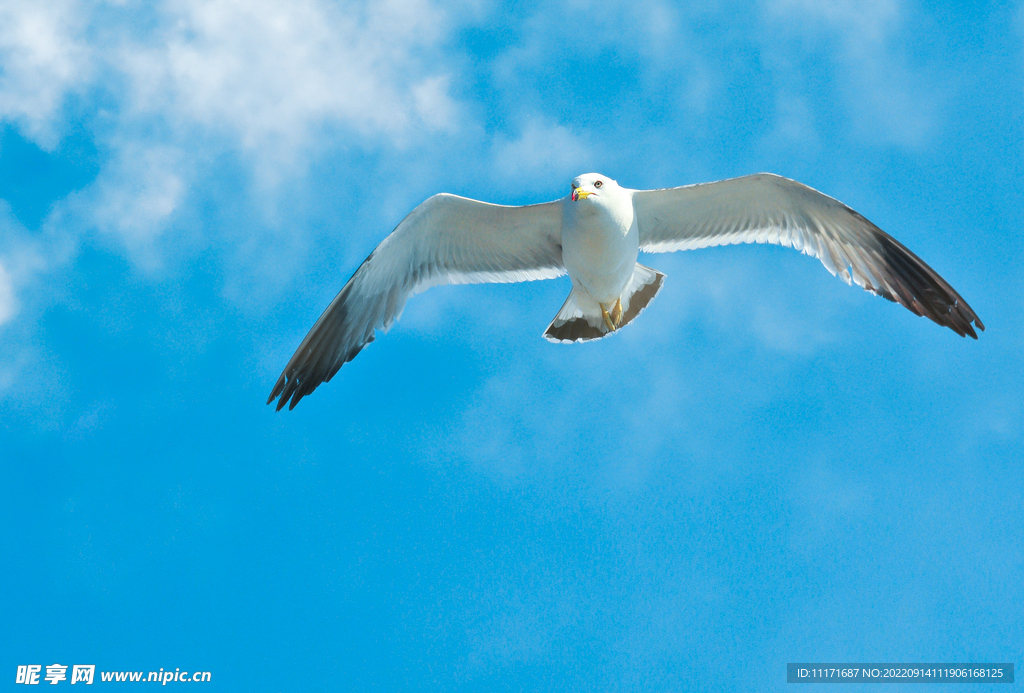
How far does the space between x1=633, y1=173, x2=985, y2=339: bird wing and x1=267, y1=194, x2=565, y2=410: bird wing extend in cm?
123

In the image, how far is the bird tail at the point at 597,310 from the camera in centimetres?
838

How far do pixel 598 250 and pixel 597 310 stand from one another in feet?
3.63

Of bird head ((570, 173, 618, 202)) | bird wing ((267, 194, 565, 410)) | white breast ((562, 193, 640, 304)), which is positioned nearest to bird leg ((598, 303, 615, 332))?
white breast ((562, 193, 640, 304))

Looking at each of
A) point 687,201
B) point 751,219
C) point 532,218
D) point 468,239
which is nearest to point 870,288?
point 751,219

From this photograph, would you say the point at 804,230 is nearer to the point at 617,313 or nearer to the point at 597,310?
the point at 617,313

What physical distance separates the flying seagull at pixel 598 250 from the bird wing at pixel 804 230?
0.03ft

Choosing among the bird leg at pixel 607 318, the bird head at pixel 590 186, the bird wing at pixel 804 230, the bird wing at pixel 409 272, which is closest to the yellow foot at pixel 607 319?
the bird leg at pixel 607 318

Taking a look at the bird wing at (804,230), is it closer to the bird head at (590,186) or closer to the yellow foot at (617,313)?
the bird head at (590,186)

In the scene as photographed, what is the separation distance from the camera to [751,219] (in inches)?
323

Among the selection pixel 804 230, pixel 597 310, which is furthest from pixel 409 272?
pixel 804 230

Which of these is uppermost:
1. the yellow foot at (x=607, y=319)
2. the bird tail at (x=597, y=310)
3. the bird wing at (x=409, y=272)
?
the bird wing at (x=409, y=272)

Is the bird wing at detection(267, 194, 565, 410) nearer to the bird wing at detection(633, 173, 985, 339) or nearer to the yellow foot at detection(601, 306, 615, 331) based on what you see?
the yellow foot at detection(601, 306, 615, 331)

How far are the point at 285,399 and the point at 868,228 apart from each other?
621 centimetres

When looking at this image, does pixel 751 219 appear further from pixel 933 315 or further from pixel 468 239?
pixel 468 239
